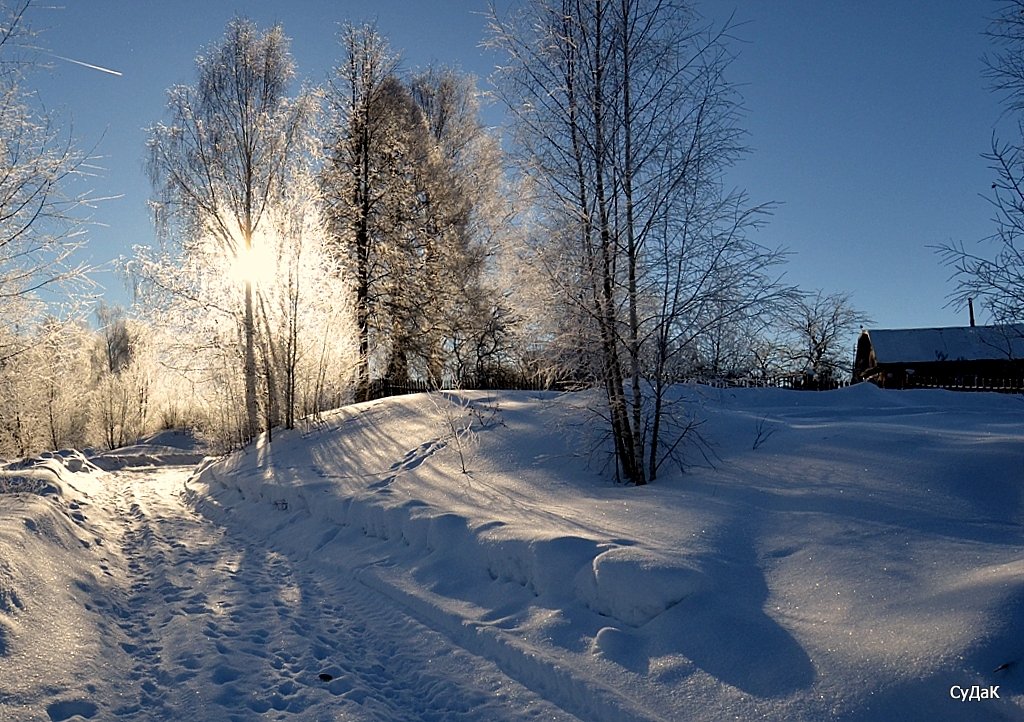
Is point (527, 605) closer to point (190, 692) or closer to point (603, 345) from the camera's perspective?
point (190, 692)

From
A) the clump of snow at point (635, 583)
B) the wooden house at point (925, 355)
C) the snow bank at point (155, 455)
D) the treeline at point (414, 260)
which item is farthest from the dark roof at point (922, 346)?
the clump of snow at point (635, 583)

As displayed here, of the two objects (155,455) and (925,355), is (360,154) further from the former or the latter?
(925,355)

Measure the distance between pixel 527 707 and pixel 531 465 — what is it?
4.63 metres

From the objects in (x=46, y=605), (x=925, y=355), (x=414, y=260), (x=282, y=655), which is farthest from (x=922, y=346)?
(x=46, y=605)

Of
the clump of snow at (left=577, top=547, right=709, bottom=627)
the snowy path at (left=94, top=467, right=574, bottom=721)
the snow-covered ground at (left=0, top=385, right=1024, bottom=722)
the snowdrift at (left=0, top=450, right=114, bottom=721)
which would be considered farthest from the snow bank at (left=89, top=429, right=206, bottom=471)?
the clump of snow at (left=577, top=547, right=709, bottom=627)

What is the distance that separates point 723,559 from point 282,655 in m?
2.95

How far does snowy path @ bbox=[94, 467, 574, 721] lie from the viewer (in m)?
3.55

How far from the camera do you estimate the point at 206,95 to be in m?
16.8

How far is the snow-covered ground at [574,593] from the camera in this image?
10.6 feet

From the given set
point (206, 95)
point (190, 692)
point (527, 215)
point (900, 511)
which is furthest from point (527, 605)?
point (206, 95)

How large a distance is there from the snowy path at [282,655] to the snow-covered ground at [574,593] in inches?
0.8

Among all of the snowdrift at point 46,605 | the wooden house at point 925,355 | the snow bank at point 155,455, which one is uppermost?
the wooden house at point 925,355

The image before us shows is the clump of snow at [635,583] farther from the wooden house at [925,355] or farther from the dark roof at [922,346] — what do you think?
the dark roof at [922,346]

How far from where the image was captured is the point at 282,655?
4.30m
